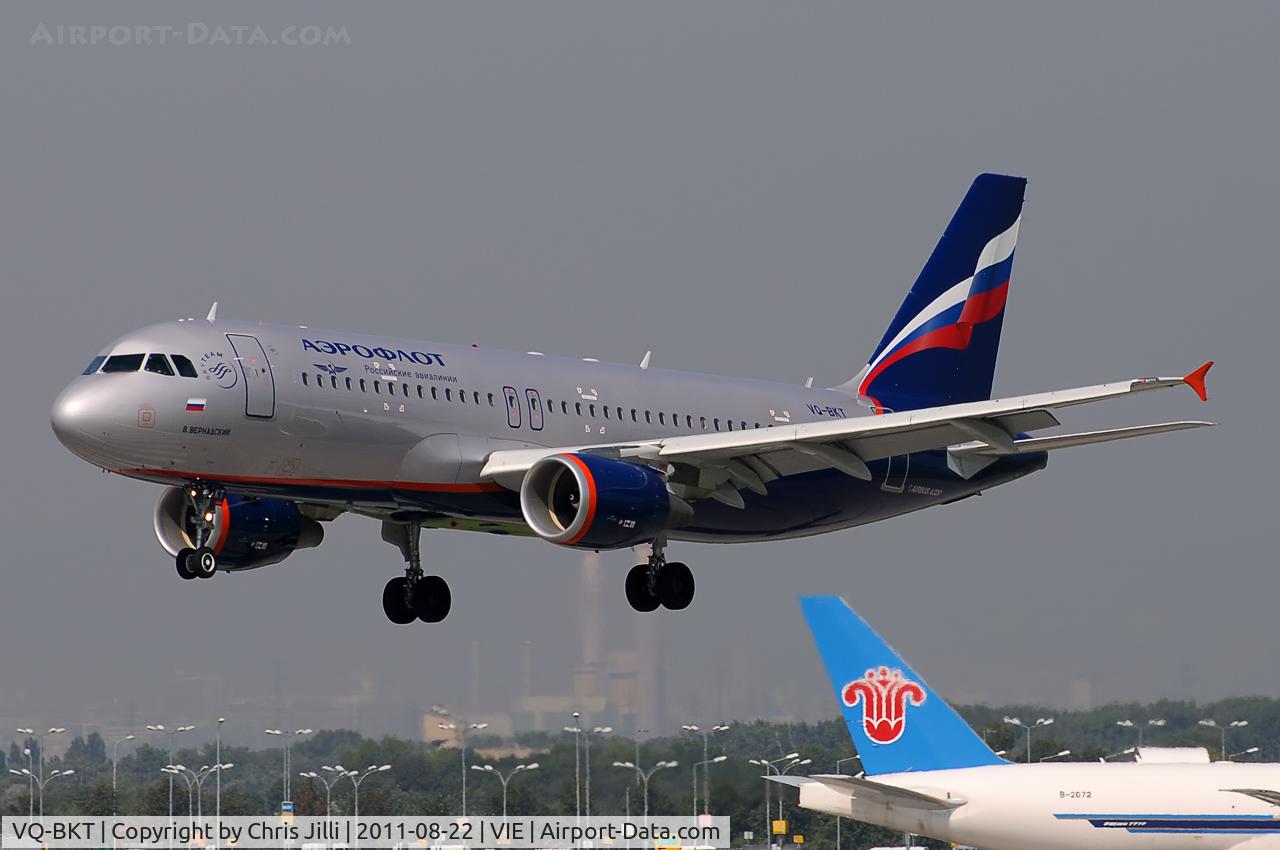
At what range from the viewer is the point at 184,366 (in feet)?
116

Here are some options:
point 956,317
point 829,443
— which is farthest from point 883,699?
point 829,443

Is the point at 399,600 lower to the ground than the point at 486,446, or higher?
lower

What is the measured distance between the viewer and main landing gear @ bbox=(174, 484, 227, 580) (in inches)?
1453

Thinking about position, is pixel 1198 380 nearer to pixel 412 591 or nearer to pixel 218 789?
pixel 412 591

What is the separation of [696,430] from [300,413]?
33.2 ft

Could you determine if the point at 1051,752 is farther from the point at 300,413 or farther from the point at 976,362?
the point at 300,413

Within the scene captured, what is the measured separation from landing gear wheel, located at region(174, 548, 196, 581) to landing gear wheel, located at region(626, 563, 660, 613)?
29.4 feet

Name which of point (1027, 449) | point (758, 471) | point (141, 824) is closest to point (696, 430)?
point (758, 471)

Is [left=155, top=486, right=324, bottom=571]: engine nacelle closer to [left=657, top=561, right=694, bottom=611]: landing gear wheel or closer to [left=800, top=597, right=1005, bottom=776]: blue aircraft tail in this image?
[left=657, top=561, right=694, bottom=611]: landing gear wheel

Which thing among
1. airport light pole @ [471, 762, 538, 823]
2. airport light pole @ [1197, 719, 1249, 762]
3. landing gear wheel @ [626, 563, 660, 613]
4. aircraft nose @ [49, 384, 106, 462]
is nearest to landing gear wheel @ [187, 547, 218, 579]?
aircraft nose @ [49, 384, 106, 462]

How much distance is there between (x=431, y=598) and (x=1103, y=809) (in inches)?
719

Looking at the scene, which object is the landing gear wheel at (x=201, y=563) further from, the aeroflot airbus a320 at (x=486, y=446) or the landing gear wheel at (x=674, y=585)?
the landing gear wheel at (x=674, y=585)

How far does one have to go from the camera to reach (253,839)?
97625mm

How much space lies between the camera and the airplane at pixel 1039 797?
165 feet
